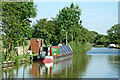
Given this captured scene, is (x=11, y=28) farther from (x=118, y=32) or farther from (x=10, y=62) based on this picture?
(x=118, y=32)

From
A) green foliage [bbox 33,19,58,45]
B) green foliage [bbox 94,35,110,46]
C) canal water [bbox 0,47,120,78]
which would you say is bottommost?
canal water [bbox 0,47,120,78]

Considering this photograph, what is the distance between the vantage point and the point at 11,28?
34.6 meters

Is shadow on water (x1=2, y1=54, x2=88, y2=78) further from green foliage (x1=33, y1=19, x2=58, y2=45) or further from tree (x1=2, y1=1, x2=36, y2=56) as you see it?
green foliage (x1=33, y1=19, x2=58, y2=45)

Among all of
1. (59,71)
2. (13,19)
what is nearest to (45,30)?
(13,19)

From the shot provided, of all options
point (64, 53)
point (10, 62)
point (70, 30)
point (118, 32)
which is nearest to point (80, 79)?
point (10, 62)

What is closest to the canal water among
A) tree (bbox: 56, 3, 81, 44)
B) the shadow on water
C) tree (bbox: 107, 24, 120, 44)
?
the shadow on water

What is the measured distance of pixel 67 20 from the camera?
65.3 meters

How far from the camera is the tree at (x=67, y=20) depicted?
65000 mm

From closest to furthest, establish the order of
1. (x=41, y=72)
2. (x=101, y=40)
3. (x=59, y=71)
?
(x=41, y=72)
(x=59, y=71)
(x=101, y=40)

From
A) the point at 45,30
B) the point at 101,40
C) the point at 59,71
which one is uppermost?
the point at 45,30

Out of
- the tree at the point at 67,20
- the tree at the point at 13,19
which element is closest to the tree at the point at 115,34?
the tree at the point at 67,20

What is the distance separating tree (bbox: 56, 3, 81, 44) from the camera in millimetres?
65000

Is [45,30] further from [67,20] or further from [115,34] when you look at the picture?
[115,34]

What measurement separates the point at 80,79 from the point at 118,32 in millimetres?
88732
